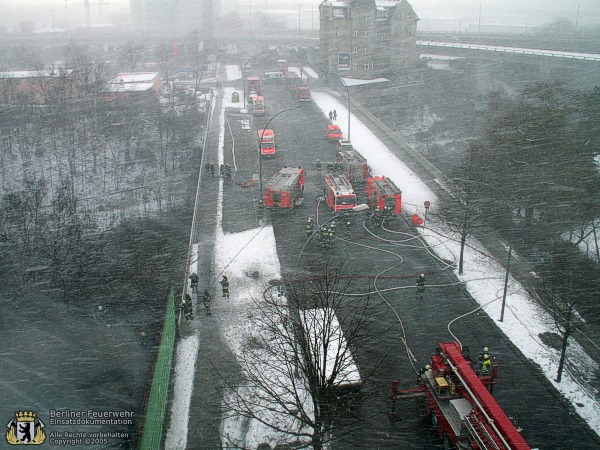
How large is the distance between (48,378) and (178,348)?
3.55m

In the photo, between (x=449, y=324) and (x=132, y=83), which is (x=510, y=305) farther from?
(x=132, y=83)

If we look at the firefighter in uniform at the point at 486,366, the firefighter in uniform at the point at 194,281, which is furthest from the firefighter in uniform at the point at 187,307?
the firefighter in uniform at the point at 486,366

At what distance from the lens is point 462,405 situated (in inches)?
455

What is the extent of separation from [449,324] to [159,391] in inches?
354

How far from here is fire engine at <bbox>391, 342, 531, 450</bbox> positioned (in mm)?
9891

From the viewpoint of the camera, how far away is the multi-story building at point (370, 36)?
5422 cm

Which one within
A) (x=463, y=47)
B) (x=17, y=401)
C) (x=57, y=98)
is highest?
(x=463, y=47)

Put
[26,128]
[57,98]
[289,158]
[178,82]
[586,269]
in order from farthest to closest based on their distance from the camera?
1. [178,82]
2. [57,98]
3. [26,128]
4. [289,158]
5. [586,269]

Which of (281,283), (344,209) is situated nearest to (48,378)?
(281,283)

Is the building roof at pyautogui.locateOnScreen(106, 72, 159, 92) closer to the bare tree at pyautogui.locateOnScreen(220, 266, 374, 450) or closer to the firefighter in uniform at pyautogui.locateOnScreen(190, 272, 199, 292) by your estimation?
the firefighter in uniform at pyautogui.locateOnScreen(190, 272, 199, 292)

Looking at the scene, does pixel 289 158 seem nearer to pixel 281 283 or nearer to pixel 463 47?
pixel 281 283

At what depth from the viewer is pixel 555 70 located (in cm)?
4791

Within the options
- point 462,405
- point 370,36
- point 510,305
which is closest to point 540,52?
point 370,36

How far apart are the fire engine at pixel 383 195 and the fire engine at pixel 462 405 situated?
38.4ft
